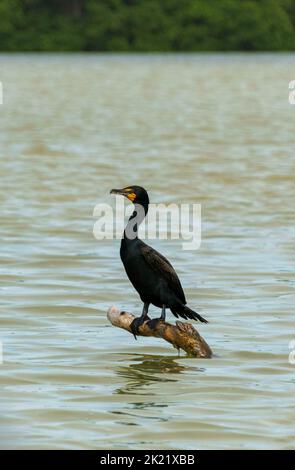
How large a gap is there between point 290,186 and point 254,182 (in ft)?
2.47

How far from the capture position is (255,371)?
10.1 meters

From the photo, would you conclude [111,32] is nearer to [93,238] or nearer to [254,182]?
[254,182]

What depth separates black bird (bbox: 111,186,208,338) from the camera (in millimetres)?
10000

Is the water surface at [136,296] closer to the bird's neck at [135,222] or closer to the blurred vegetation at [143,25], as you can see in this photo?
the bird's neck at [135,222]

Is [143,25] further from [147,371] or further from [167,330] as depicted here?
[167,330]

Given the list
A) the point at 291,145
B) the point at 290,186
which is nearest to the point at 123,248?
the point at 290,186

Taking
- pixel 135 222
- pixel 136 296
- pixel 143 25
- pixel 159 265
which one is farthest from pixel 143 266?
pixel 143 25

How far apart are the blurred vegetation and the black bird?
3304 inches

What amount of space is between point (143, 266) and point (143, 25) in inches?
3384

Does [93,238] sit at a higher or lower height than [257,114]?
lower

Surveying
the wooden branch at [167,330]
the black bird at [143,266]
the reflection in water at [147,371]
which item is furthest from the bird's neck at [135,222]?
the reflection in water at [147,371]

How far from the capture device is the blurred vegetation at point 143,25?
310 feet

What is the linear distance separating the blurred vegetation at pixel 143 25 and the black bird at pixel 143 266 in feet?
275
